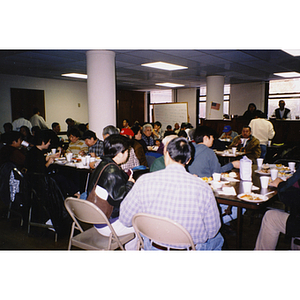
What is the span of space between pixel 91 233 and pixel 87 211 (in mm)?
410

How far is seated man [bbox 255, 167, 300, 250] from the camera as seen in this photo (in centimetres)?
195

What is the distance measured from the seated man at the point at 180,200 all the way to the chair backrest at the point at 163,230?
3.1 inches

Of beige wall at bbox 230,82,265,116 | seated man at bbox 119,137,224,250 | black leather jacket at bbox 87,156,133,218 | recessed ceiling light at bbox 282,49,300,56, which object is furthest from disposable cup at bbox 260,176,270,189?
beige wall at bbox 230,82,265,116

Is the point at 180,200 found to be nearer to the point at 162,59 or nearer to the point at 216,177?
the point at 216,177

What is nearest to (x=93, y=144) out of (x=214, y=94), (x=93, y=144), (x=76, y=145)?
(x=93, y=144)

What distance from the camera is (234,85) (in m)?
11.1

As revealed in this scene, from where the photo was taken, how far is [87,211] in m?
1.85

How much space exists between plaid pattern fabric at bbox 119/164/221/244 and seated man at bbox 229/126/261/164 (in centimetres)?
355

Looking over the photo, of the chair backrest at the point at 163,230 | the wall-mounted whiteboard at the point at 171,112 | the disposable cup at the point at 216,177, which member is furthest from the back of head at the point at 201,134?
the wall-mounted whiteboard at the point at 171,112

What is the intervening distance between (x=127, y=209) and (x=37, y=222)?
1804 mm

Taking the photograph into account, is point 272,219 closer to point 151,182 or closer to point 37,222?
point 151,182
